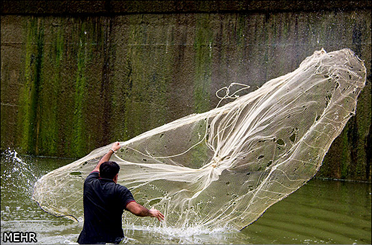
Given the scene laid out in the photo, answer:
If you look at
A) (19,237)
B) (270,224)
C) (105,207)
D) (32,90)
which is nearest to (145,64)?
(32,90)

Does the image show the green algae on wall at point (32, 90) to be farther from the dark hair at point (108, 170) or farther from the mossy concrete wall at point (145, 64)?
the dark hair at point (108, 170)

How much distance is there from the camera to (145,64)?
385 inches

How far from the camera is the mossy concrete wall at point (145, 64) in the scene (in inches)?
349

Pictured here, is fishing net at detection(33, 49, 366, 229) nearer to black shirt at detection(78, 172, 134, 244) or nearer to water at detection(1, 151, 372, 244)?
water at detection(1, 151, 372, 244)

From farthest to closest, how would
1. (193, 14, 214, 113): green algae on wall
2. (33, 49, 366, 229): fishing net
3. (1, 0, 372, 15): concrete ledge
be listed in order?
(193, 14, 214, 113): green algae on wall < (1, 0, 372, 15): concrete ledge < (33, 49, 366, 229): fishing net

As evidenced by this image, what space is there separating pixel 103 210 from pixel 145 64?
651 cm

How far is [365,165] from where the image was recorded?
8.54 m

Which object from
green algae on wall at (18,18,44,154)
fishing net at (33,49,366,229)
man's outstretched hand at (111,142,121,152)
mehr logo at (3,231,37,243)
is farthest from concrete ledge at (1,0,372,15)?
mehr logo at (3,231,37,243)

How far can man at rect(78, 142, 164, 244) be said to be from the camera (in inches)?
142

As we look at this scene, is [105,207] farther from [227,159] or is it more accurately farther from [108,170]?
[227,159]

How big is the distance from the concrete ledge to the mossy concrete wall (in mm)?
41

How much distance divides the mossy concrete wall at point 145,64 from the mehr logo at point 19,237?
5.11 metres

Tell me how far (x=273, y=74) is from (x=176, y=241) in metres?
5.42

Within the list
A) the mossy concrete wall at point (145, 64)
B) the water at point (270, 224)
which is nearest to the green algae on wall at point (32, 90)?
the mossy concrete wall at point (145, 64)
